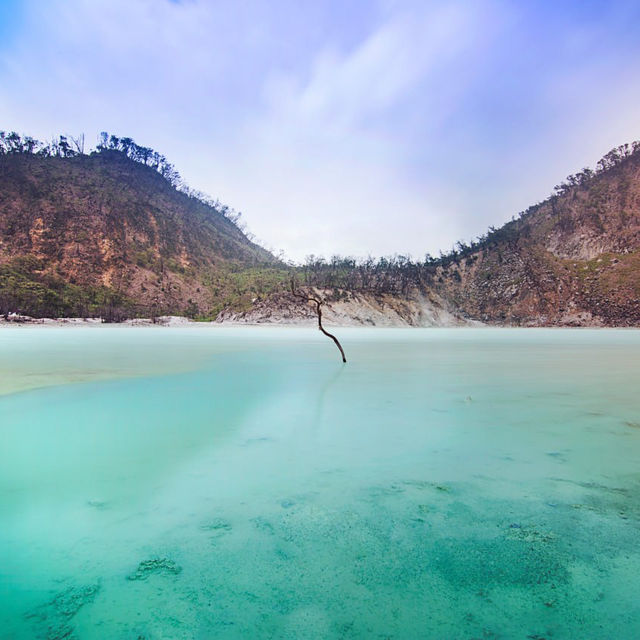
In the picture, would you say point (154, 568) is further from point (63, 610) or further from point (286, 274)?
point (286, 274)

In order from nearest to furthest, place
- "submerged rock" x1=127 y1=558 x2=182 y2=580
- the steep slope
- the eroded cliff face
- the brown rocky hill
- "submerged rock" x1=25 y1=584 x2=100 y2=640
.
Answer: "submerged rock" x1=25 y1=584 x2=100 y2=640 < "submerged rock" x1=127 y1=558 x2=182 y2=580 < the eroded cliff face < the steep slope < the brown rocky hill

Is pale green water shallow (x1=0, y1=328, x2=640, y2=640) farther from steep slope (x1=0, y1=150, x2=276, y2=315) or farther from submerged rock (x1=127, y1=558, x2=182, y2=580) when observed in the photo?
steep slope (x1=0, y1=150, x2=276, y2=315)

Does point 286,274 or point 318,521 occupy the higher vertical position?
point 286,274

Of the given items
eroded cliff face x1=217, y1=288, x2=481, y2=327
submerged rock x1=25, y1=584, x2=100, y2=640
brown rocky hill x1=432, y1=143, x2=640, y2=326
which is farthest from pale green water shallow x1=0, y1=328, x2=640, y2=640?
brown rocky hill x1=432, y1=143, x2=640, y2=326

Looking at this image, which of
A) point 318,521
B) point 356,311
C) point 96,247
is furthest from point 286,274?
point 318,521

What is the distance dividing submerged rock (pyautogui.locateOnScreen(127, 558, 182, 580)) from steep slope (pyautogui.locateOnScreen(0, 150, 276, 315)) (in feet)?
149

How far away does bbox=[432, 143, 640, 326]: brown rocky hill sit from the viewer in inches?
2010

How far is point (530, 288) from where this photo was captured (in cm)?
5547

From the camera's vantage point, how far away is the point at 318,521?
10.4 feet

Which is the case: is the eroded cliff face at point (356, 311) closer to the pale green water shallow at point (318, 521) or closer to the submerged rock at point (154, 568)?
the pale green water shallow at point (318, 521)

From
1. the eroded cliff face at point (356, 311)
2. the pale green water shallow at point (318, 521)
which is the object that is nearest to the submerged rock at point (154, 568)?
the pale green water shallow at point (318, 521)

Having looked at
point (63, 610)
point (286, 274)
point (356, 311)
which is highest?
point (286, 274)

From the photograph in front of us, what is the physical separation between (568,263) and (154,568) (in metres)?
64.1

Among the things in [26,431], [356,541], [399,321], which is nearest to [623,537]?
[356,541]
